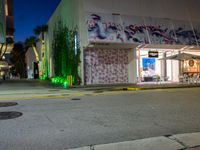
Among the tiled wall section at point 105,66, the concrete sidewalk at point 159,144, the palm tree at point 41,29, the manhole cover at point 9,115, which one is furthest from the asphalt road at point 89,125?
the palm tree at point 41,29

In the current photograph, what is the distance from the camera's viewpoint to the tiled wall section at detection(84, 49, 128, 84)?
25.4 metres

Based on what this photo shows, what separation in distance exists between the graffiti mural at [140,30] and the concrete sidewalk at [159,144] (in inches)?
684

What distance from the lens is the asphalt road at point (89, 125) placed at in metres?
6.31

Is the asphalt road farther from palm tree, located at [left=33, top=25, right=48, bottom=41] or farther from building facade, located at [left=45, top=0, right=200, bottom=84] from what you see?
palm tree, located at [left=33, top=25, right=48, bottom=41]

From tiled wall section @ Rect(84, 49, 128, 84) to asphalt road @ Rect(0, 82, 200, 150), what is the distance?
14.3m

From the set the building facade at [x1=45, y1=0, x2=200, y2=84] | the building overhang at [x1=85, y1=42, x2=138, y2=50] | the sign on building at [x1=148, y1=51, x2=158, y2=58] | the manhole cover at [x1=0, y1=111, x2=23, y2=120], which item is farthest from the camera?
the sign on building at [x1=148, y1=51, x2=158, y2=58]

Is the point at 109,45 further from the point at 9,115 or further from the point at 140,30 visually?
the point at 9,115

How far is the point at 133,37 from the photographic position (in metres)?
24.7

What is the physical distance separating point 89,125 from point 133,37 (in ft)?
58.5

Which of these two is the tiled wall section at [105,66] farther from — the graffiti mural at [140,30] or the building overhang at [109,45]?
the graffiti mural at [140,30]

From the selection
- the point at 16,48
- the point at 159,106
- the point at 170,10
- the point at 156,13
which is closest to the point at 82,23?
the point at 156,13

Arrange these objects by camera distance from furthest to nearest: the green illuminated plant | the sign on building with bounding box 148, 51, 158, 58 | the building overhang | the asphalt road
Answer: the sign on building with bounding box 148, 51, 158, 58, the green illuminated plant, the building overhang, the asphalt road

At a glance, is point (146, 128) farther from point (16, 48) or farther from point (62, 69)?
point (16, 48)

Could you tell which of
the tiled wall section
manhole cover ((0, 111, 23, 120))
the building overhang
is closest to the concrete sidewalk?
manhole cover ((0, 111, 23, 120))
